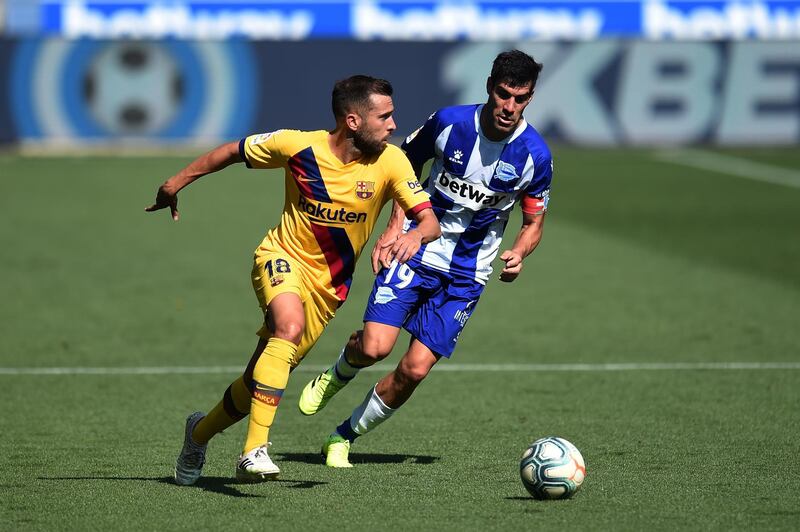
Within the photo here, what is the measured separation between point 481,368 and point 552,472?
429 centimetres

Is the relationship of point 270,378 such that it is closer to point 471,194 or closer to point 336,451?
point 336,451

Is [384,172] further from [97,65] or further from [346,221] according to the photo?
[97,65]

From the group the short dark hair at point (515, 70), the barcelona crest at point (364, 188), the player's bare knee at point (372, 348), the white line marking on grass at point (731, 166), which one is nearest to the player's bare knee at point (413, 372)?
the player's bare knee at point (372, 348)

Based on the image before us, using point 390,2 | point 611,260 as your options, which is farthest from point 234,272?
point 390,2

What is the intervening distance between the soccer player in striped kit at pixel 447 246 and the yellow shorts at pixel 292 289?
0.55 metres

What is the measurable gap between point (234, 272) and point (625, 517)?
31.1 feet

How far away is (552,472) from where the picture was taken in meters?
6.65

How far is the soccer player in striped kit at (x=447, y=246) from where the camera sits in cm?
772

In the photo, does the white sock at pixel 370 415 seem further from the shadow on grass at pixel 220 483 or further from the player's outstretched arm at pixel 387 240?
the player's outstretched arm at pixel 387 240

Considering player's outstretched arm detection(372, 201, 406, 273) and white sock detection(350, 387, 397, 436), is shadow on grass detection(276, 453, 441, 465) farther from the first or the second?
player's outstretched arm detection(372, 201, 406, 273)

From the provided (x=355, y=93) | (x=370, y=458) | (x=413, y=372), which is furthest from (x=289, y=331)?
(x=370, y=458)

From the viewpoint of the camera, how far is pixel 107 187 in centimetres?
2172

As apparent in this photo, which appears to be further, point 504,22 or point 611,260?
point 504,22

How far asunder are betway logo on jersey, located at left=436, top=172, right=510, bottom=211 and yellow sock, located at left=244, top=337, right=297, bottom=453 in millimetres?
1567
